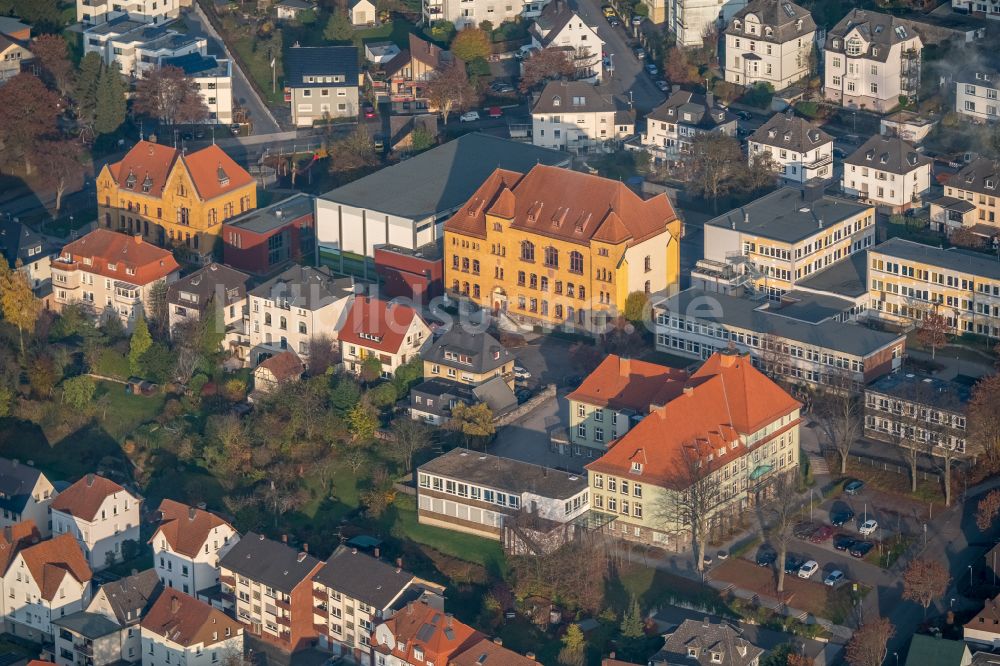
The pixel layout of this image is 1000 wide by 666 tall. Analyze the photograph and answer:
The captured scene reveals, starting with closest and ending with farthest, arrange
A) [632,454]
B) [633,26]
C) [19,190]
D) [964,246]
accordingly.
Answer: [632,454] < [964,246] < [19,190] < [633,26]

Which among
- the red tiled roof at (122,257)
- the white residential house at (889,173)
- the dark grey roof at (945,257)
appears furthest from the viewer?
the white residential house at (889,173)

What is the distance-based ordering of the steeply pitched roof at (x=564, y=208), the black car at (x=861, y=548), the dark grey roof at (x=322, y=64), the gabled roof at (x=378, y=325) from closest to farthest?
the black car at (x=861, y=548) < the gabled roof at (x=378, y=325) < the steeply pitched roof at (x=564, y=208) < the dark grey roof at (x=322, y=64)

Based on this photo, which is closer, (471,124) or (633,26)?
(471,124)

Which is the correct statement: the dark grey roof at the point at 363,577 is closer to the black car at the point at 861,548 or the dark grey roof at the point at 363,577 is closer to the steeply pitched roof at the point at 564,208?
the black car at the point at 861,548

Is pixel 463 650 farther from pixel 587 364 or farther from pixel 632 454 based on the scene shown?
pixel 587 364

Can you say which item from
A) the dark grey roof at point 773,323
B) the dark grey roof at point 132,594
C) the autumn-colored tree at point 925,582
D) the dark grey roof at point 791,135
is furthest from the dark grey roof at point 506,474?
the dark grey roof at point 791,135

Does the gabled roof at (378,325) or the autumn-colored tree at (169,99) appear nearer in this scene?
the gabled roof at (378,325)

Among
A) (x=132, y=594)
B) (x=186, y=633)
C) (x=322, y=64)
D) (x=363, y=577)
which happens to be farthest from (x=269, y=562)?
(x=322, y=64)

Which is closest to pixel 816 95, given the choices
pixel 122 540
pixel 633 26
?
pixel 633 26
